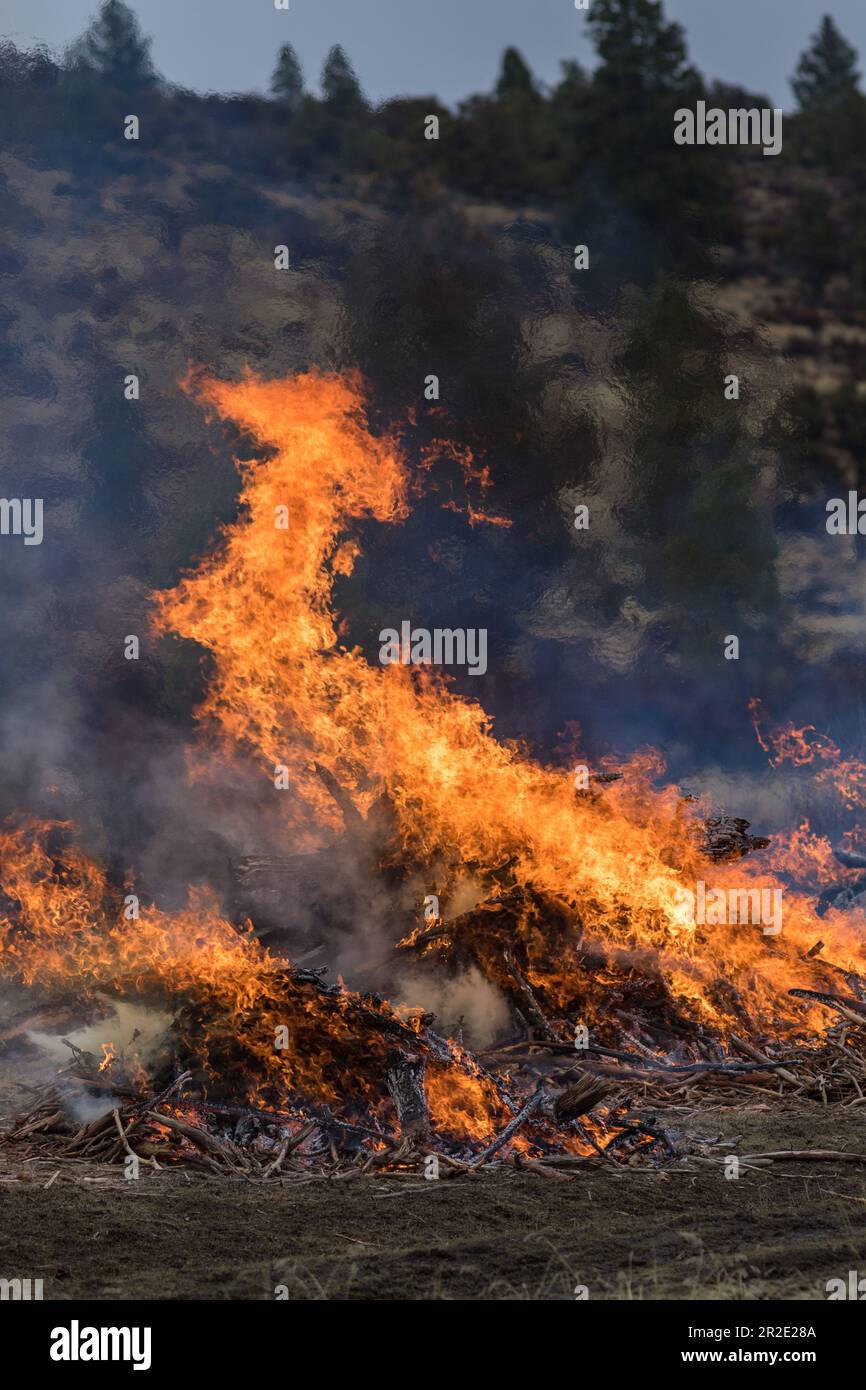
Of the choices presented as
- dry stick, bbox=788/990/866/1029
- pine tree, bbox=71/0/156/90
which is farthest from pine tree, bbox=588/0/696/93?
dry stick, bbox=788/990/866/1029

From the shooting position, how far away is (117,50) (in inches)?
1095

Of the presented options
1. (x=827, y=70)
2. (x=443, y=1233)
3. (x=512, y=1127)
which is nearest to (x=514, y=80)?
(x=827, y=70)

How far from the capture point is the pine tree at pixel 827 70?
3684 centimetres

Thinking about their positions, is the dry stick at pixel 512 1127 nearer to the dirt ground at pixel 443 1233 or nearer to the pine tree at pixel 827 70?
the dirt ground at pixel 443 1233

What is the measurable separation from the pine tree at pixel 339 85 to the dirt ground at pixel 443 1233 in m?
25.4

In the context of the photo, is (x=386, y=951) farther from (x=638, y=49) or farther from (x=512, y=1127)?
(x=638, y=49)

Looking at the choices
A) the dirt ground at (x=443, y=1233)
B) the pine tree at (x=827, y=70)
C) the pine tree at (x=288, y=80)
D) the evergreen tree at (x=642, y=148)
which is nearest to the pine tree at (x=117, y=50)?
the pine tree at (x=288, y=80)

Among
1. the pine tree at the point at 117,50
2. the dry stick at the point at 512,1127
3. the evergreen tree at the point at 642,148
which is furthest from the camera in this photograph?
the evergreen tree at the point at 642,148

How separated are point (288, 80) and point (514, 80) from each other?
809 centimetres
